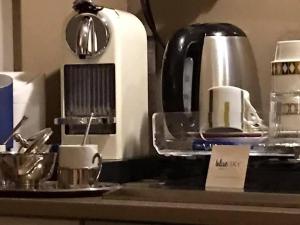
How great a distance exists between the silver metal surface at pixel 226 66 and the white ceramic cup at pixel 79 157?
0.27 meters

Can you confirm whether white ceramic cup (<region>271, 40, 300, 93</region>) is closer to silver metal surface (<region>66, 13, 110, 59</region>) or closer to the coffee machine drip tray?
the coffee machine drip tray

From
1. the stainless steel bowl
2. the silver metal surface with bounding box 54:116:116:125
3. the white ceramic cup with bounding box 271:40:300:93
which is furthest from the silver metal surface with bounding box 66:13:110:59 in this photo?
the white ceramic cup with bounding box 271:40:300:93

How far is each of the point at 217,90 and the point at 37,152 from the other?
13.4 inches

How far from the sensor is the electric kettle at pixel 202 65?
1462 mm

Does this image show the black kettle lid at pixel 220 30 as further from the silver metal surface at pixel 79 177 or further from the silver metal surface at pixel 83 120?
the silver metal surface at pixel 79 177

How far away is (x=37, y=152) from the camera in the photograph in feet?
4.27

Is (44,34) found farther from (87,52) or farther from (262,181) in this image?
(262,181)

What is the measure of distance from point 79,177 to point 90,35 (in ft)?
1.00

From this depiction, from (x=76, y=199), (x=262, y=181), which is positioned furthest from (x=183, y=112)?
(x=76, y=199)

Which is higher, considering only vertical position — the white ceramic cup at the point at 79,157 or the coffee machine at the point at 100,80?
the coffee machine at the point at 100,80

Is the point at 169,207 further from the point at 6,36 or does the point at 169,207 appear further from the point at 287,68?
the point at 6,36

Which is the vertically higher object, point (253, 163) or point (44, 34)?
point (44, 34)

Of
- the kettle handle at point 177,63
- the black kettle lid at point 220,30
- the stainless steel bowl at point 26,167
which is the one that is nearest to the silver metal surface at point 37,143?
the stainless steel bowl at point 26,167

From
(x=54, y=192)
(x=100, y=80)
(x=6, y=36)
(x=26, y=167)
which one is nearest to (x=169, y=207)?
(x=54, y=192)
